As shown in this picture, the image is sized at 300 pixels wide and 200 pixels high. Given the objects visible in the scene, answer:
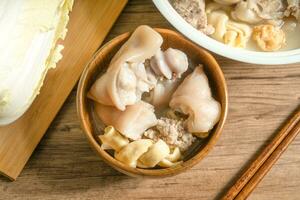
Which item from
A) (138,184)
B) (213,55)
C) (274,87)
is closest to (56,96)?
(138,184)

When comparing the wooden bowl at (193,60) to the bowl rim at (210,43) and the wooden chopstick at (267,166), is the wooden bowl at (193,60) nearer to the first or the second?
the bowl rim at (210,43)

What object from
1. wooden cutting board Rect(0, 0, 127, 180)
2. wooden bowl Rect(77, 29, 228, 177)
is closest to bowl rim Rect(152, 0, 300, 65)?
wooden bowl Rect(77, 29, 228, 177)

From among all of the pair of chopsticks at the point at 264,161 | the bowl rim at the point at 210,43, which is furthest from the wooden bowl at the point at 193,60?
the pair of chopsticks at the point at 264,161

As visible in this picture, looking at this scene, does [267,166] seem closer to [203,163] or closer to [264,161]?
[264,161]

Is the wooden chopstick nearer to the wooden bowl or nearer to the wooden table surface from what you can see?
the wooden table surface

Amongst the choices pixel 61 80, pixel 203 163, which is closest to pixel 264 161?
pixel 203 163
